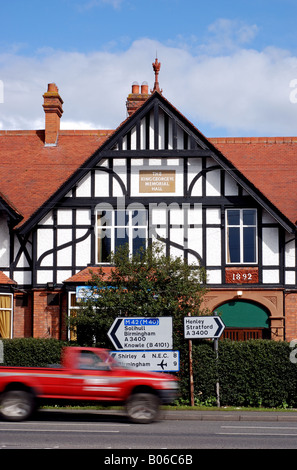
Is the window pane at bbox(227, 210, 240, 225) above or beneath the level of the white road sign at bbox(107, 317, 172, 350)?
above

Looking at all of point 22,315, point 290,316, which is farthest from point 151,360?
point 22,315

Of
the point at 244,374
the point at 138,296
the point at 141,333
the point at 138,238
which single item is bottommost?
the point at 244,374

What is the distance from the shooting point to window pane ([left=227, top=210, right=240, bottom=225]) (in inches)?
1073

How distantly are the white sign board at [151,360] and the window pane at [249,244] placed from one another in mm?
7216

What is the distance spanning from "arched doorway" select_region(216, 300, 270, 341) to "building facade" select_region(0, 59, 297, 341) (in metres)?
0.04

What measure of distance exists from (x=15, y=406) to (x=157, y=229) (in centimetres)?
1240

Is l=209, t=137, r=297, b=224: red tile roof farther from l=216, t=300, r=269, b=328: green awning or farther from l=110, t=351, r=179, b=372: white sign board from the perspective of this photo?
l=110, t=351, r=179, b=372: white sign board

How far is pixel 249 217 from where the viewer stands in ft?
89.4

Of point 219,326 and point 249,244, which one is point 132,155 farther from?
point 219,326

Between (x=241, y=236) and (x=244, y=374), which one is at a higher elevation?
(x=241, y=236)

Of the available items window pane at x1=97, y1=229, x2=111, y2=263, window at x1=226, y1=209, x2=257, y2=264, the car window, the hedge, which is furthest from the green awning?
the car window

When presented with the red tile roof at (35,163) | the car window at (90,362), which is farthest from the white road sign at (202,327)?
the red tile roof at (35,163)

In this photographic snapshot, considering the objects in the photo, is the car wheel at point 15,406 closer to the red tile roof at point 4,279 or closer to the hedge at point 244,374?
the hedge at point 244,374
